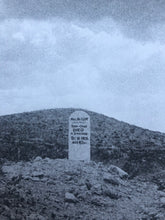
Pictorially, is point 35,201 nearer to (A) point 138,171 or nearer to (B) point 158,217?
(B) point 158,217

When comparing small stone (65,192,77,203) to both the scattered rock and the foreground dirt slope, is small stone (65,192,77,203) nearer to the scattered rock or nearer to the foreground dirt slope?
the foreground dirt slope

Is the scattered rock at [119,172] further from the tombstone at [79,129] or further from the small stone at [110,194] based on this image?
the small stone at [110,194]

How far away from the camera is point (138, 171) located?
13.3m

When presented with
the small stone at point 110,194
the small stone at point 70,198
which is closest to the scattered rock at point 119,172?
the small stone at point 110,194

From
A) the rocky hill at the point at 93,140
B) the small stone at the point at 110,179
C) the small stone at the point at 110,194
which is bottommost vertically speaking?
the small stone at the point at 110,194

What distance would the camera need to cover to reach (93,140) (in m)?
14.9

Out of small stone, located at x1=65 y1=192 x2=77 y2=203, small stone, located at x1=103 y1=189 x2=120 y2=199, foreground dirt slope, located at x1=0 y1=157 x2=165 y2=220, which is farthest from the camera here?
small stone, located at x1=103 y1=189 x2=120 y2=199

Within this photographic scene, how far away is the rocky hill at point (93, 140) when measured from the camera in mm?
13891

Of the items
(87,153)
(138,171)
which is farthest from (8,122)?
(138,171)

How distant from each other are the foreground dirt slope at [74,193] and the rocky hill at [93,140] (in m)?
1.41

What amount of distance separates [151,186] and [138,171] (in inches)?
57.0

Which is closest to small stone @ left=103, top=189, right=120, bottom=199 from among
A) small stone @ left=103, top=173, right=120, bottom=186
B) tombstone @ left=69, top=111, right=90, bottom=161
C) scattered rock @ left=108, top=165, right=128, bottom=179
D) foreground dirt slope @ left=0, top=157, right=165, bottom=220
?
foreground dirt slope @ left=0, top=157, right=165, bottom=220

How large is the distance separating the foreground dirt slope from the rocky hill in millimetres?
1411

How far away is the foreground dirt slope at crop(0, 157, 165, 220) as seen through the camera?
7.90m
